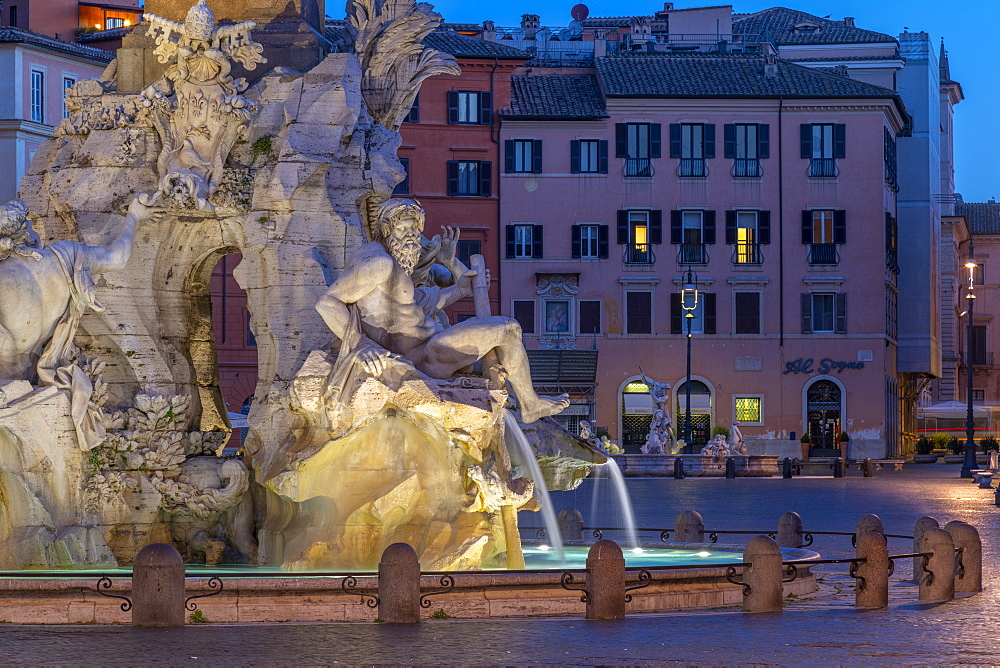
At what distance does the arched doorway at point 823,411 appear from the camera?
59906mm

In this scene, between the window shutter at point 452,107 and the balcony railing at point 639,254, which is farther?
the balcony railing at point 639,254

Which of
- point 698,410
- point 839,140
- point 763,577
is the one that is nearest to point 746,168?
point 839,140

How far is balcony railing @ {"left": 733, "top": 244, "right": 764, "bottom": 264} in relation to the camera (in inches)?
2357

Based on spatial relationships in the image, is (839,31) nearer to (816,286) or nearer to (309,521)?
(816,286)

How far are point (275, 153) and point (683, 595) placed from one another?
5.35 m

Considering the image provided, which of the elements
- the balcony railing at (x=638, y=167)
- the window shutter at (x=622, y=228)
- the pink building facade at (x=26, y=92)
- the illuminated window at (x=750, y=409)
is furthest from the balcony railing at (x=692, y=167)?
the pink building facade at (x=26, y=92)

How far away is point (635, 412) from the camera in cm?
5919

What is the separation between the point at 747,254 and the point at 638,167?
4774 mm

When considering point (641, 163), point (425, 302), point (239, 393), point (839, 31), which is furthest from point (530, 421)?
point (839, 31)

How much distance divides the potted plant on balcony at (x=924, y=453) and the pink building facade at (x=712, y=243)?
10.4 feet

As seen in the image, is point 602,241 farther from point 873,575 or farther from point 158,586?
point 158,586

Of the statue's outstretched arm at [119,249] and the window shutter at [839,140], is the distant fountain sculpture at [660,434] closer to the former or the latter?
the window shutter at [839,140]

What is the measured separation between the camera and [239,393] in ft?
139

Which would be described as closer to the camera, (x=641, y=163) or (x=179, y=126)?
(x=179, y=126)
